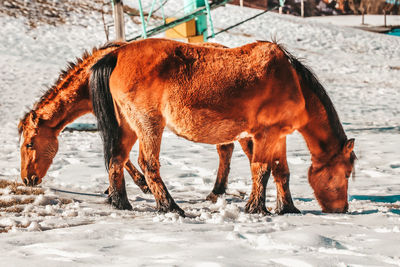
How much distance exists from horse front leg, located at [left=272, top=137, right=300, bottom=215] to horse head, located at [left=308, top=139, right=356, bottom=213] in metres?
0.32

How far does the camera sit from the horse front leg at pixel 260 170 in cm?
479

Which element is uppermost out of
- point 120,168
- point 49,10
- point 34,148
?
point 49,10

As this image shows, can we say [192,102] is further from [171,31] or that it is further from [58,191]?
[171,31]

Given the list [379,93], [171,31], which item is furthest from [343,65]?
[171,31]

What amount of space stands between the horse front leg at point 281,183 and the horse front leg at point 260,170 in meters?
0.29

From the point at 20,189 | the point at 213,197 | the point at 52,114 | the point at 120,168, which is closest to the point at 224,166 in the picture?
the point at 213,197

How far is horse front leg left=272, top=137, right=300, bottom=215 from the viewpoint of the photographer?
5.07 metres

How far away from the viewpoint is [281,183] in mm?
5188

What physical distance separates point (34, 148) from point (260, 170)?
A: 104 inches

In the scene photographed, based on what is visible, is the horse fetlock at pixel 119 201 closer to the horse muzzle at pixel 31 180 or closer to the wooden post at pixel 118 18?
the horse muzzle at pixel 31 180

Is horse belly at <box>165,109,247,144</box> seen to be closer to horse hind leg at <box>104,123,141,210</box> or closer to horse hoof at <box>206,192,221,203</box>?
horse hind leg at <box>104,123,141,210</box>

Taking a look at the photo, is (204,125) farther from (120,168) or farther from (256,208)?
(120,168)

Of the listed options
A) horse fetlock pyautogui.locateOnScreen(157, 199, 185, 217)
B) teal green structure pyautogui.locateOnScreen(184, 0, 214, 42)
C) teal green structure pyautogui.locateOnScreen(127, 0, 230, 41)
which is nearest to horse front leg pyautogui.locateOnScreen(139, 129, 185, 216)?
horse fetlock pyautogui.locateOnScreen(157, 199, 185, 217)

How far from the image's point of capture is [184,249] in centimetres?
316
